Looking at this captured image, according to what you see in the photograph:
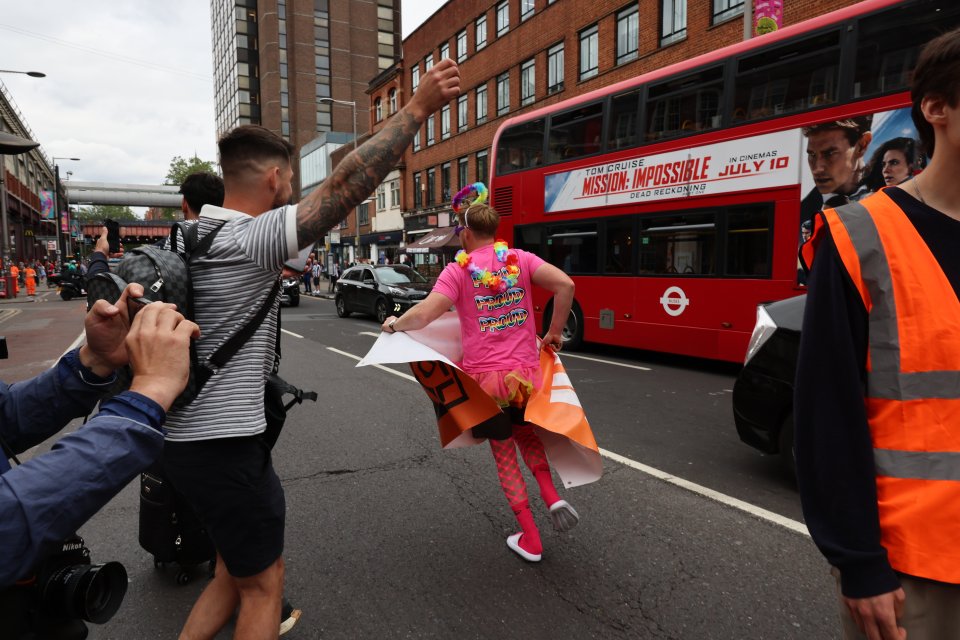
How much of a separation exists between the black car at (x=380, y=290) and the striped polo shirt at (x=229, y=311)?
43.0 ft

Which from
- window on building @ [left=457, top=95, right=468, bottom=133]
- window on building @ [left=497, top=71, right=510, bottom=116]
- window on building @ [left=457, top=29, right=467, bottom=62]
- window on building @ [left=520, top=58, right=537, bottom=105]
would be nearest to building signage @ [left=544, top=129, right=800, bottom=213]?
window on building @ [left=520, top=58, right=537, bottom=105]

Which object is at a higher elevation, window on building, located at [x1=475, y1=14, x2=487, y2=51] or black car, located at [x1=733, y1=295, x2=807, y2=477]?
window on building, located at [x1=475, y1=14, x2=487, y2=51]

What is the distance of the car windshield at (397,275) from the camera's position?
653 inches

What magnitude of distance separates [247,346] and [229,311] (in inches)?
5.1

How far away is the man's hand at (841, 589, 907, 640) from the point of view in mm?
1217

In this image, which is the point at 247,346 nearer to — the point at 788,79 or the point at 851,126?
the point at 851,126

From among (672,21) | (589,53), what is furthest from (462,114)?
(672,21)

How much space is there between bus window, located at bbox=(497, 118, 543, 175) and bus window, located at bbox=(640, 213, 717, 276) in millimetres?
2884

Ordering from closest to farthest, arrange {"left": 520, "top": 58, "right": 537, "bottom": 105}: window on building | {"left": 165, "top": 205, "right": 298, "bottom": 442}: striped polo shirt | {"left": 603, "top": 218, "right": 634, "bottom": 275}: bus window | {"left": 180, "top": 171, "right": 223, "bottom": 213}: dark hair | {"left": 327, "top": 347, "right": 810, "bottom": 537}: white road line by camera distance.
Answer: {"left": 165, "top": 205, "right": 298, "bottom": 442}: striped polo shirt, {"left": 180, "top": 171, "right": 223, "bottom": 213}: dark hair, {"left": 327, "top": 347, "right": 810, "bottom": 537}: white road line, {"left": 603, "top": 218, "right": 634, "bottom": 275}: bus window, {"left": 520, "top": 58, "right": 537, "bottom": 105}: window on building

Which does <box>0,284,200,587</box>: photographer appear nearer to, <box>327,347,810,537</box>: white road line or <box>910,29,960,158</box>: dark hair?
<box>910,29,960,158</box>: dark hair

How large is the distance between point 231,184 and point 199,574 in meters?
2.14

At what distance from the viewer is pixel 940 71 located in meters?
1.25

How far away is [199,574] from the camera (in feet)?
9.99

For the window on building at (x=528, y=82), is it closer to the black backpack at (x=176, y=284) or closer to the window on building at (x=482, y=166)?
the window on building at (x=482, y=166)
